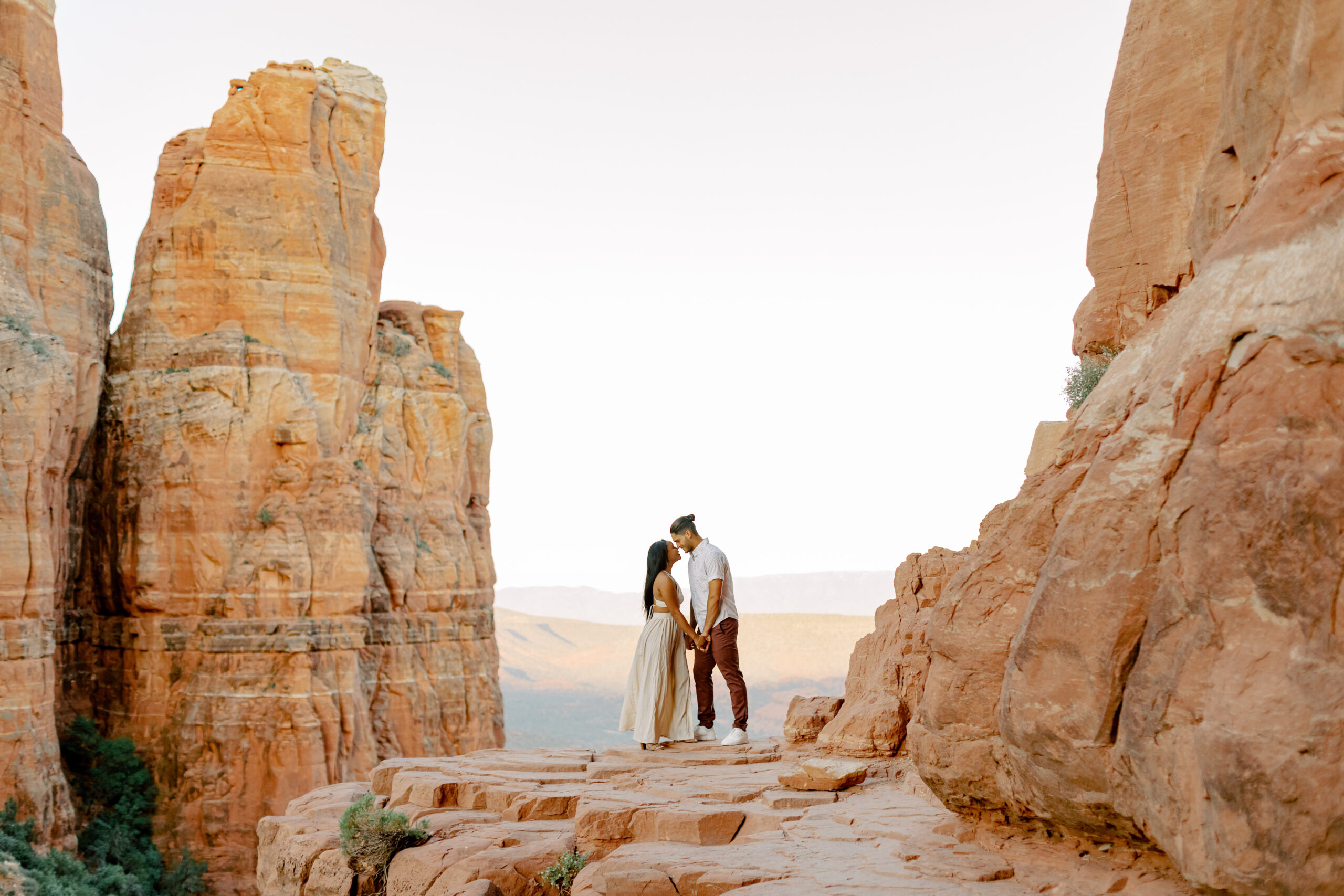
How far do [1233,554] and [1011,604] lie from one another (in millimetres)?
1693

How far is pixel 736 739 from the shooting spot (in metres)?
11.0

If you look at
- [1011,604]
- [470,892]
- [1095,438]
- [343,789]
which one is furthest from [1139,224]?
[343,789]

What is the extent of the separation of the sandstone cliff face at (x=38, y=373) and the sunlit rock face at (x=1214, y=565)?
20.0 m

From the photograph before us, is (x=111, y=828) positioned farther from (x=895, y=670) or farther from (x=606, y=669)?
(x=606, y=669)

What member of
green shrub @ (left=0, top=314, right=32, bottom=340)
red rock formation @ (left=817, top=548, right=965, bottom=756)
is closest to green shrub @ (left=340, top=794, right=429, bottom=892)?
red rock formation @ (left=817, top=548, right=965, bottom=756)

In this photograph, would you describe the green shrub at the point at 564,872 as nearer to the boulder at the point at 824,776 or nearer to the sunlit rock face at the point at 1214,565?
the boulder at the point at 824,776

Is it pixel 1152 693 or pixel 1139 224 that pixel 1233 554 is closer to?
pixel 1152 693

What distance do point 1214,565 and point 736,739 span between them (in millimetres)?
6886

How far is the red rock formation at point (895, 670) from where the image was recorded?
960cm

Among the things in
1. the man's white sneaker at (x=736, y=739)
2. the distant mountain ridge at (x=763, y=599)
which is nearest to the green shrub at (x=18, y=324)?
the man's white sneaker at (x=736, y=739)

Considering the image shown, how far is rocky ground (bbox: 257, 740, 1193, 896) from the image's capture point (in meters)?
5.72

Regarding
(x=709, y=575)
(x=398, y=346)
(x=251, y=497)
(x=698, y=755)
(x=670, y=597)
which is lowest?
(x=698, y=755)

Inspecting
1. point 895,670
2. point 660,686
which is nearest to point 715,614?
point 660,686

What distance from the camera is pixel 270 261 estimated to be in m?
26.7
